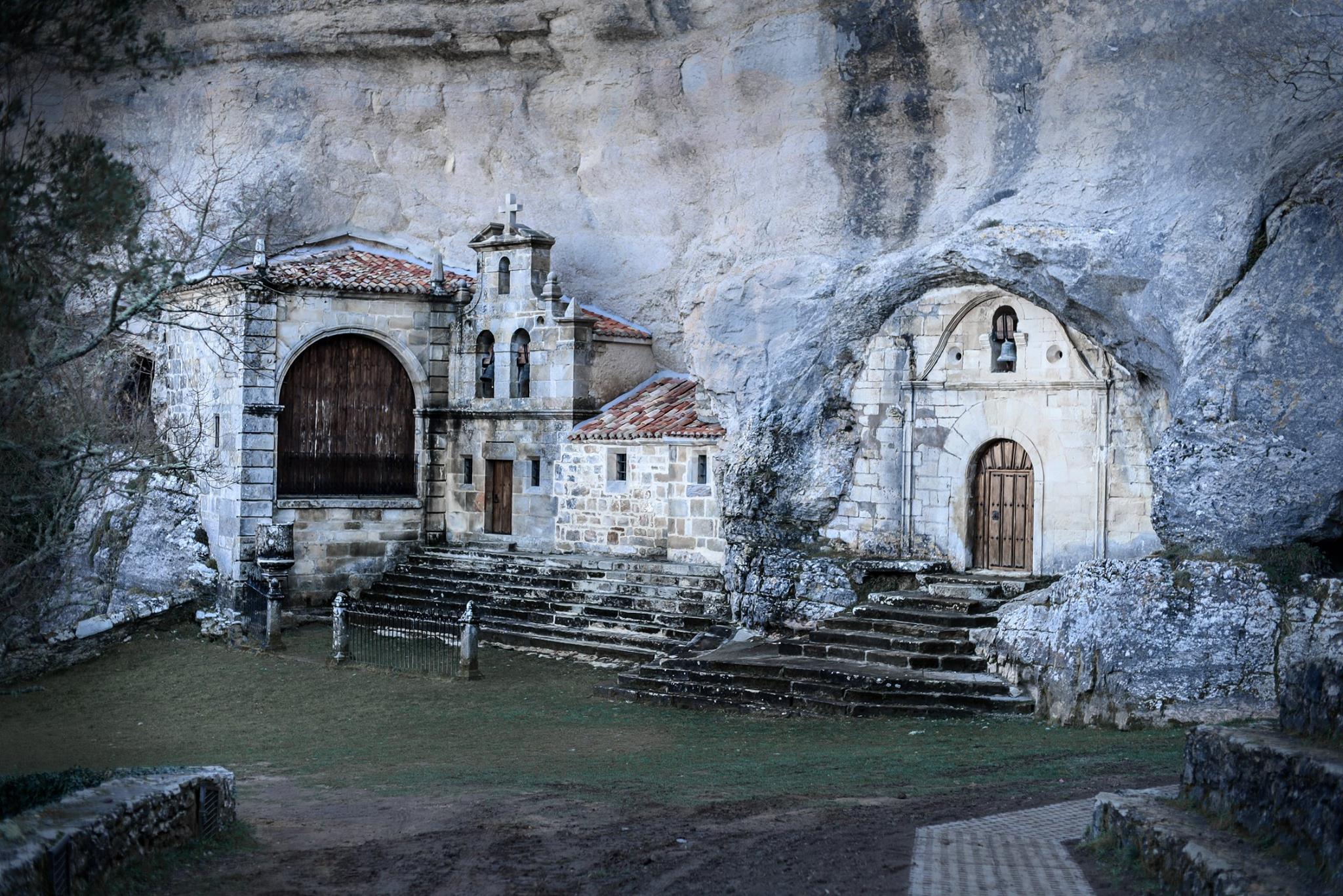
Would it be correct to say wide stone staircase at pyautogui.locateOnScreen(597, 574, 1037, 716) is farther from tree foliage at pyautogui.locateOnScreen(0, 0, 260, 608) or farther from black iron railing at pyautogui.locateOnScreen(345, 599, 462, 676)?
tree foliage at pyautogui.locateOnScreen(0, 0, 260, 608)

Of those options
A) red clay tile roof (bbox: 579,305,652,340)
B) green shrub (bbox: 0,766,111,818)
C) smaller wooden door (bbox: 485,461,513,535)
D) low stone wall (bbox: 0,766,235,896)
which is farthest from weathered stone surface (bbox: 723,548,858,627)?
green shrub (bbox: 0,766,111,818)

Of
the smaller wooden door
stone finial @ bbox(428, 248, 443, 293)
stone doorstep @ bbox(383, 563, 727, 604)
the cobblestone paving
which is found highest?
stone finial @ bbox(428, 248, 443, 293)

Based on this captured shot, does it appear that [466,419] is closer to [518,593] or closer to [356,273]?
[356,273]

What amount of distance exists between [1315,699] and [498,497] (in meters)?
19.0

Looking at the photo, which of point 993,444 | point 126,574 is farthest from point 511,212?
point 993,444

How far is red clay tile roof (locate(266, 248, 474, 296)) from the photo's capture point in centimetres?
2527

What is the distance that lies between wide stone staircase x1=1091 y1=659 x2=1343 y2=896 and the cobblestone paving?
1.45 feet

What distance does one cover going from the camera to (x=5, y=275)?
871 centimetres

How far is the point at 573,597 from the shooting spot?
2281 centimetres

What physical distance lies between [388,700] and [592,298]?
423 inches

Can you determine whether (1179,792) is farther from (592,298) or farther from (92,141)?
(592,298)

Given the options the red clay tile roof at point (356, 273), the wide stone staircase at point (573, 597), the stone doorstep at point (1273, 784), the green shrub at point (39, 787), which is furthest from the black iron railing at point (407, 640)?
the stone doorstep at point (1273, 784)

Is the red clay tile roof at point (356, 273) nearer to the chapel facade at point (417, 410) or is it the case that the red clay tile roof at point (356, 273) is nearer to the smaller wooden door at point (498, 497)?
the chapel facade at point (417, 410)

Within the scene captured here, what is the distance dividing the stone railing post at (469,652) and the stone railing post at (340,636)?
215cm
